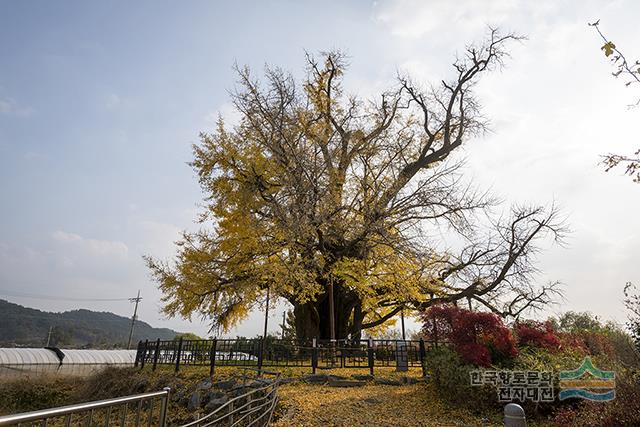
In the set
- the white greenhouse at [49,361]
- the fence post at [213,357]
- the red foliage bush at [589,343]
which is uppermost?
the red foliage bush at [589,343]

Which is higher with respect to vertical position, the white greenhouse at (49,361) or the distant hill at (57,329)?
the distant hill at (57,329)

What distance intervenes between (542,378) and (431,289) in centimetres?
1013

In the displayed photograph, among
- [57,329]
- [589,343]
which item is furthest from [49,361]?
[57,329]

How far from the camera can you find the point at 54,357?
90.5 ft

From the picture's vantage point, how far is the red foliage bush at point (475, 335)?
8680 millimetres

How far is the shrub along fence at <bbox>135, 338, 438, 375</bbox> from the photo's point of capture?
1247cm

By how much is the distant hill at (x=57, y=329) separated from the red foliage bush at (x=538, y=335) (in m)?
64.9

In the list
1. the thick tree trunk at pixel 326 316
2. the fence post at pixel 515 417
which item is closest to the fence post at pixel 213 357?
the thick tree trunk at pixel 326 316

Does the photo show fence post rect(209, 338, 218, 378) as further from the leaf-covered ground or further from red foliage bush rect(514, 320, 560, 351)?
red foliage bush rect(514, 320, 560, 351)

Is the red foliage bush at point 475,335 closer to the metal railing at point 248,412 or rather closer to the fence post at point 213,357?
the metal railing at point 248,412

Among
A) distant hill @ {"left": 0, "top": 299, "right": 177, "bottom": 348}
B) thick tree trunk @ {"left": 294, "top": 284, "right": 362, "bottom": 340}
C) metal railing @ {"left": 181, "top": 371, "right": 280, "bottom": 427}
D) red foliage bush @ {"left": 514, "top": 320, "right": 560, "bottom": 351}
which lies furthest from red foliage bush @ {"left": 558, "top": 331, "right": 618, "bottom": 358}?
distant hill @ {"left": 0, "top": 299, "right": 177, "bottom": 348}

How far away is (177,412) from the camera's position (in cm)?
1064

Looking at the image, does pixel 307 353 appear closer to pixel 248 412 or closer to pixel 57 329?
pixel 248 412

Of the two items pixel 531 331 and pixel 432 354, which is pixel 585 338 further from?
pixel 432 354
